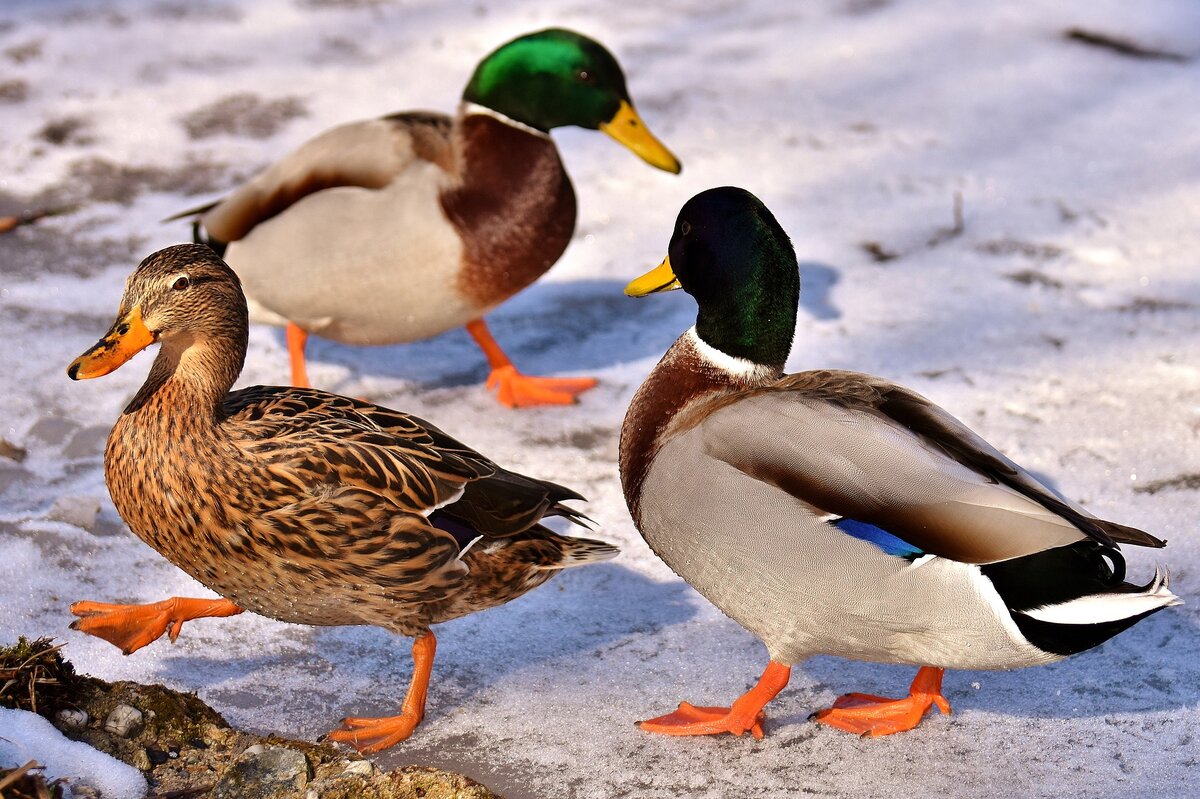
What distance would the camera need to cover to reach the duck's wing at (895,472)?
3.04m

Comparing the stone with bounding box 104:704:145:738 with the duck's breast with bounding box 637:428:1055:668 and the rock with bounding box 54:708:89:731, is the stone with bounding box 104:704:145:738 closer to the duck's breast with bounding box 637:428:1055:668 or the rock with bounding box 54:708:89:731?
the rock with bounding box 54:708:89:731

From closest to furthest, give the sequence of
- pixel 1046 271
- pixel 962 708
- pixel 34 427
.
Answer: pixel 962 708, pixel 34 427, pixel 1046 271

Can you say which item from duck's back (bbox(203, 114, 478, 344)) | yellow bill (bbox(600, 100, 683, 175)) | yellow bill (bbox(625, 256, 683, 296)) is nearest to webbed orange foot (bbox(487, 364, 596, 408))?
duck's back (bbox(203, 114, 478, 344))

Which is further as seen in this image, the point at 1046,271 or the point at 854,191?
the point at 854,191

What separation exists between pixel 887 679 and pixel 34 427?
269 cm

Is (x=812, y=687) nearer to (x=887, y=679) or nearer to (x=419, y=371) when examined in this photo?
(x=887, y=679)

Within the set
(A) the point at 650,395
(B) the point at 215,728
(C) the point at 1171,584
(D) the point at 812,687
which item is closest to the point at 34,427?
(B) the point at 215,728

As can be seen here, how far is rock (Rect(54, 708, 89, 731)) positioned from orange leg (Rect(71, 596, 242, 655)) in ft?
1.07

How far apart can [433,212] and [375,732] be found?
2.03 meters

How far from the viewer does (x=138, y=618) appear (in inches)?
137

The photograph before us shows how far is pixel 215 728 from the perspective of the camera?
3.27 metres

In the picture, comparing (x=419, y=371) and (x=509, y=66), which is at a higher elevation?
(x=509, y=66)

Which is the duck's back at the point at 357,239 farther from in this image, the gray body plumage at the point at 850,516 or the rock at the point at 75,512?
the gray body plumage at the point at 850,516

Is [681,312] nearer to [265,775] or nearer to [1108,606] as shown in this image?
[1108,606]
